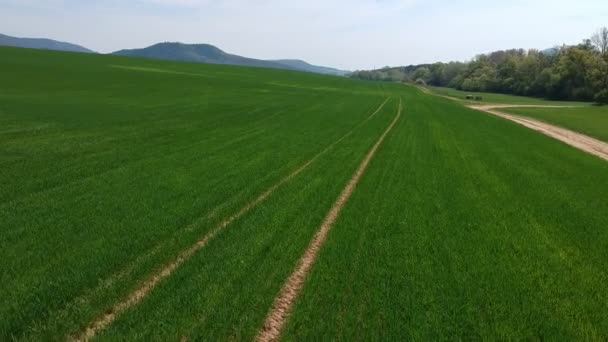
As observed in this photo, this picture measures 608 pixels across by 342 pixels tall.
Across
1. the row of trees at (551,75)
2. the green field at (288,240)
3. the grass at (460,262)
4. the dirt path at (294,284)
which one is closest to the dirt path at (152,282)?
the green field at (288,240)

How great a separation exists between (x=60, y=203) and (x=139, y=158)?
5281mm

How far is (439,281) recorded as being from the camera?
710 cm

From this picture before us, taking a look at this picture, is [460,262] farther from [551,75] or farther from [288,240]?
[551,75]

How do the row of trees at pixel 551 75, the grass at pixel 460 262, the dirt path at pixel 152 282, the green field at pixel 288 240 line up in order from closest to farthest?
the dirt path at pixel 152 282
the green field at pixel 288 240
the grass at pixel 460 262
the row of trees at pixel 551 75

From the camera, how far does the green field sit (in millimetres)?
5766

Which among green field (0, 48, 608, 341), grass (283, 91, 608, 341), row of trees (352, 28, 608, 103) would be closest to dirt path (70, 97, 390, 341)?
green field (0, 48, 608, 341)

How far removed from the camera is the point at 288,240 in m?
8.52

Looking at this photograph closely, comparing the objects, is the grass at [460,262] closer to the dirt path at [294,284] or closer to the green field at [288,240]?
the green field at [288,240]

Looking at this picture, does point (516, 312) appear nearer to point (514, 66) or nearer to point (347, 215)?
point (347, 215)

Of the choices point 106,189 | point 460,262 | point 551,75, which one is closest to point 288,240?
point 460,262

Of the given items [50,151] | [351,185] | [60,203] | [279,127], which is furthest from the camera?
[279,127]

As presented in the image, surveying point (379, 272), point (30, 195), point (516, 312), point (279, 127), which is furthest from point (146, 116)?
point (516, 312)

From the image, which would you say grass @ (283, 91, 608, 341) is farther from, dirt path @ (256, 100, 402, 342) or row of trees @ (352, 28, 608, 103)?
row of trees @ (352, 28, 608, 103)

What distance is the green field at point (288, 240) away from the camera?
Answer: 5766 millimetres
